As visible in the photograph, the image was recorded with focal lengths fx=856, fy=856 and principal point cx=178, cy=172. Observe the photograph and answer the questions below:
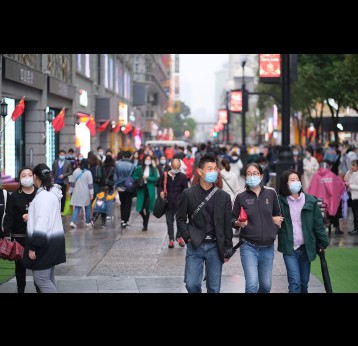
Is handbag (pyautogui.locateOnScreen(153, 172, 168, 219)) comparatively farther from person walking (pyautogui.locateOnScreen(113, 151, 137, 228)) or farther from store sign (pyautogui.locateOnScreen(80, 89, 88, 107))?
store sign (pyautogui.locateOnScreen(80, 89, 88, 107))

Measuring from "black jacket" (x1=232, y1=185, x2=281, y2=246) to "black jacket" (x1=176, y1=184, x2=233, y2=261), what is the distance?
1.23 ft

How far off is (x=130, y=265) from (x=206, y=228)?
15.9 feet

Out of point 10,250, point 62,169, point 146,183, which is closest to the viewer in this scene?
point 10,250

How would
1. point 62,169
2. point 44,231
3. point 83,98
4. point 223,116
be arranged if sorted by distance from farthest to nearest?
point 223,116 < point 83,98 < point 62,169 < point 44,231

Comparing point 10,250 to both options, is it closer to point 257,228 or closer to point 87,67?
point 257,228

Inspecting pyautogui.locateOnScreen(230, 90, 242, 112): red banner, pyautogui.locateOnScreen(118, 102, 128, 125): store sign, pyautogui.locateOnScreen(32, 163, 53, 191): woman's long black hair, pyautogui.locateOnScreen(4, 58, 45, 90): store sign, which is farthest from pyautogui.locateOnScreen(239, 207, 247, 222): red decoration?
pyautogui.locateOnScreen(230, 90, 242, 112): red banner

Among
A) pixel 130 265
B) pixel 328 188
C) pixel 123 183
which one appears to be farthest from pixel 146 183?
pixel 130 265

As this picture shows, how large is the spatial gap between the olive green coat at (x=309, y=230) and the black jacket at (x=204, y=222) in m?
0.81

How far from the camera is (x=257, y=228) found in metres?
9.73

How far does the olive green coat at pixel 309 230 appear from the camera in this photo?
9.86 m

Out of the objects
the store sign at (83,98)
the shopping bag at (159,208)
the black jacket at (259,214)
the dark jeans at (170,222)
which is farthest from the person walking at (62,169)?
the store sign at (83,98)
